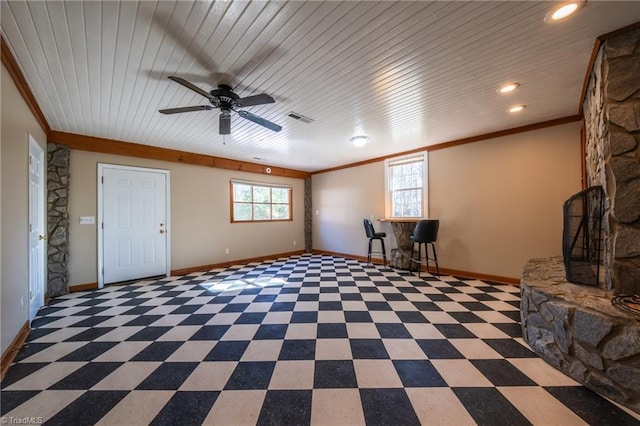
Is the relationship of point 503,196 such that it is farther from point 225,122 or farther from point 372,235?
point 225,122

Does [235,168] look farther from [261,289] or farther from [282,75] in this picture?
[282,75]

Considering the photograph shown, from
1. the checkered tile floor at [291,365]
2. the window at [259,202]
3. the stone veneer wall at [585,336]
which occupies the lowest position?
the checkered tile floor at [291,365]

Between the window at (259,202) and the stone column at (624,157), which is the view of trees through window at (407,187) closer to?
the window at (259,202)

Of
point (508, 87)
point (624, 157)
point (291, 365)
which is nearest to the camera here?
point (624, 157)

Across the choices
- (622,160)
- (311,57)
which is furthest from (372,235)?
(311,57)

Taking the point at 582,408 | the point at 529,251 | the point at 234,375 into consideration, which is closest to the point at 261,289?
the point at 234,375

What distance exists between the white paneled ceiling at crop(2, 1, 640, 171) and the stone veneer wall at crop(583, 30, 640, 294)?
24cm

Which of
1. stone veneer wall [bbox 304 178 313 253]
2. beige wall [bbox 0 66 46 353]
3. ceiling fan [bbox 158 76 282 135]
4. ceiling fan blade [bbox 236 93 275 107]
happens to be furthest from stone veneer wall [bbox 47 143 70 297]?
stone veneer wall [bbox 304 178 313 253]

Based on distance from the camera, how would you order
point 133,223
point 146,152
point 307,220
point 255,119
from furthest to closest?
point 307,220, point 146,152, point 133,223, point 255,119

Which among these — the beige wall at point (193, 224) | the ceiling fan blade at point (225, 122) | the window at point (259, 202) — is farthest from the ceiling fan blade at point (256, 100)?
the window at point (259, 202)

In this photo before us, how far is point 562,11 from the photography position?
1.57m

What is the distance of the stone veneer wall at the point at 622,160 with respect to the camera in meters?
1.69

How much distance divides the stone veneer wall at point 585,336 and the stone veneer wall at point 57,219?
575 cm

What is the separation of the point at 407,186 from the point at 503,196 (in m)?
1.67
